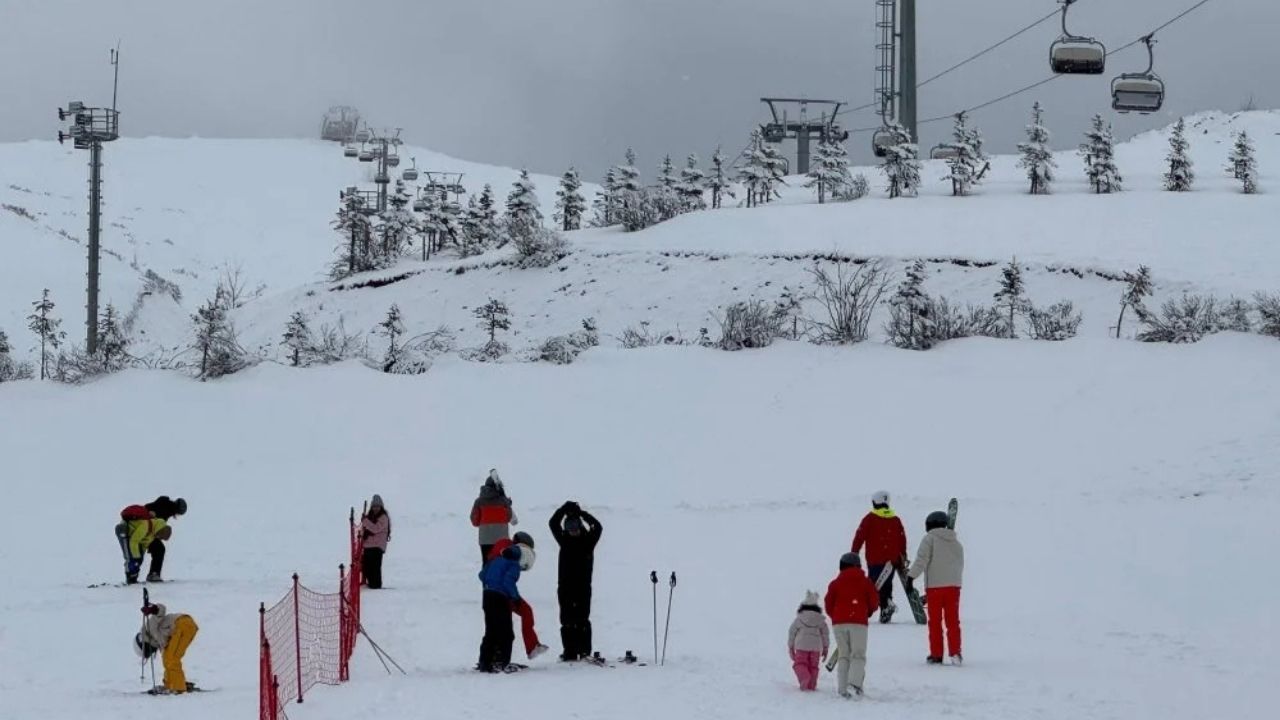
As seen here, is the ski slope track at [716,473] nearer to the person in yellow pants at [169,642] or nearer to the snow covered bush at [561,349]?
the person in yellow pants at [169,642]

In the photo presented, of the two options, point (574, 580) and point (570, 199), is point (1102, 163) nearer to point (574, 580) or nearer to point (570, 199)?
point (570, 199)

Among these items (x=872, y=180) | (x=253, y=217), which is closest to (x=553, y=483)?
(x=872, y=180)

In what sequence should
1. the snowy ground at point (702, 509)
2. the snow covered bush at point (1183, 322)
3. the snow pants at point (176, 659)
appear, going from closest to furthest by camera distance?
the snow pants at point (176, 659), the snowy ground at point (702, 509), the snow covered bush at point (1183, 322)

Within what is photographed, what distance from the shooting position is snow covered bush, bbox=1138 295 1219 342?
131ft

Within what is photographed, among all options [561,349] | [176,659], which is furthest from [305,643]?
[561,349]

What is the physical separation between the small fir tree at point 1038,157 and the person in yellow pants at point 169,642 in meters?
59.6

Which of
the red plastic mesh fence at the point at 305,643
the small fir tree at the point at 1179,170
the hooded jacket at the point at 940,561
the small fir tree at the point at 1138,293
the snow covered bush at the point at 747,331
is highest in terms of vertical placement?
the small fir tree at the point at 1179,170

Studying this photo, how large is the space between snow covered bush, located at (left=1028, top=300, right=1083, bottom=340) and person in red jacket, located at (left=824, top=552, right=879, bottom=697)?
A: 103 ft

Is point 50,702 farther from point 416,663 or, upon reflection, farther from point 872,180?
point 872,180

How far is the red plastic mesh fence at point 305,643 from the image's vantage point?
36.9 ft

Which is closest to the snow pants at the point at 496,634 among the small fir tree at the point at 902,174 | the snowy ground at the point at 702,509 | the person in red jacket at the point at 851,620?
the snowy ground at the point at 702,509

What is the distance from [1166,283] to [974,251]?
9223mm

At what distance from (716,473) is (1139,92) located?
14549 mm

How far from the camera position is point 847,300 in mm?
49938
